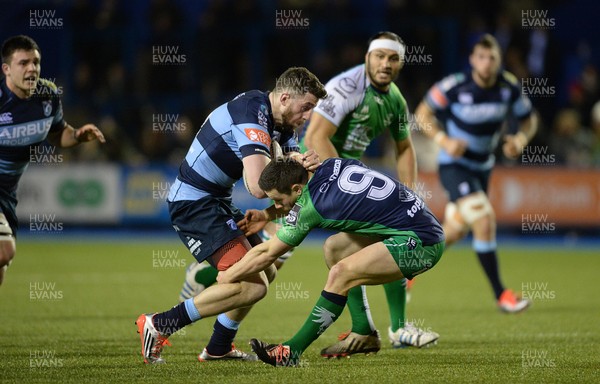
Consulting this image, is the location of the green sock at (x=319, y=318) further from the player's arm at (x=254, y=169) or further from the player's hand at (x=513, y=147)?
the player's hand at (x=513, y=147)

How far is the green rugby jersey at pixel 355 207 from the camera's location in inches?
245

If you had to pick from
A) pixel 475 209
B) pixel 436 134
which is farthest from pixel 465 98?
pixel 475 209

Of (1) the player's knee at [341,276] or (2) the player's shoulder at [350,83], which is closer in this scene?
(1) the player's knee at [341,276]

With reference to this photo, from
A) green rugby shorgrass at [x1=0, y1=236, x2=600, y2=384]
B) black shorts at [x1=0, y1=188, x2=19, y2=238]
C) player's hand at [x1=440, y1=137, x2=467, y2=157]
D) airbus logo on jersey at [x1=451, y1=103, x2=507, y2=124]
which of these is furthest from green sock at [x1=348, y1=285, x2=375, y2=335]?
airbus logo on jersey at [x1=451, y1=103, x2=507, y2=124]

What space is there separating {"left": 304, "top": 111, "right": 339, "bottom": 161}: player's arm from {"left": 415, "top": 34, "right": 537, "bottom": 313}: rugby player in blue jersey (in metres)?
2.82

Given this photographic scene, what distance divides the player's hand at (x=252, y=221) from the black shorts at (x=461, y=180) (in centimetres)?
448

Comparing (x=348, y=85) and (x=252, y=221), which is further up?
(x=348, y=85)

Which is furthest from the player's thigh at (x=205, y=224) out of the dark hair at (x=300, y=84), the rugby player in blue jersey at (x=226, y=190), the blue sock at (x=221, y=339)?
the dark hair at (x=300, y=84)

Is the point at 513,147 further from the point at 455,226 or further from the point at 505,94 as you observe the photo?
the point at 455,226

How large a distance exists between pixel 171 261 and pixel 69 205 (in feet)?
12.6

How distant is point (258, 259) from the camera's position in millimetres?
→ 6258

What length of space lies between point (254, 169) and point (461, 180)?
4967 millimetres

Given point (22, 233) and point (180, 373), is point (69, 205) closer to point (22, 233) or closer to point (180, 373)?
point (22, 233)

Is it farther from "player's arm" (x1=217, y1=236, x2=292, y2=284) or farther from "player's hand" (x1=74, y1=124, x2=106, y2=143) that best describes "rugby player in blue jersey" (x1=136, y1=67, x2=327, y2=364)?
"player's hand" (x1=74, y1=124, x2=106, y2=143)
